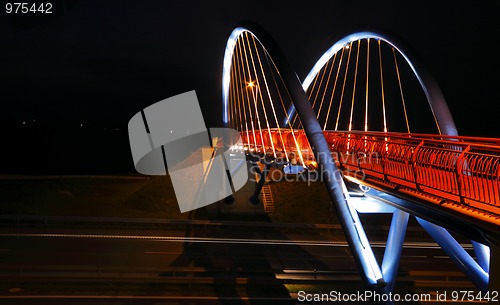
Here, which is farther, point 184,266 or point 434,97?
point 184,266

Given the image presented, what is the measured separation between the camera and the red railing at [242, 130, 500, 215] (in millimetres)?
5984

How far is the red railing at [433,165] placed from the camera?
5984 millimetres

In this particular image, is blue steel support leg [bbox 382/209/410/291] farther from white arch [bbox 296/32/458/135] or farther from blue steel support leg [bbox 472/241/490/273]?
white arch [bbox 296/32/458/135]

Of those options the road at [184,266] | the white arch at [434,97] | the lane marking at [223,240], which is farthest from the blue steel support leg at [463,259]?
the lane marking at [223,240]

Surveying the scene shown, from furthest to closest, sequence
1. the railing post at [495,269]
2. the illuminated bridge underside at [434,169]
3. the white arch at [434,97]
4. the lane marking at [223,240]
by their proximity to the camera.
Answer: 1. the lane marking at [223,240]
2. the white arch at [434,97]
3. the illuminated bridge underside at [434,169]
4. the railing post at [495,269]

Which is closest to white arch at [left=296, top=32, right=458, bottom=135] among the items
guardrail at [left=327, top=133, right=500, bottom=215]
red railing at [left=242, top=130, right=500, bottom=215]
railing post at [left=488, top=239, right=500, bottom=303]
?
red railing at [left=242, top=130, right=500, bottom=215]

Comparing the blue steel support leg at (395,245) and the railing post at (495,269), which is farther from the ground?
the railing post at (495,269)

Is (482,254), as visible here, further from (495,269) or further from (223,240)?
(223,240)

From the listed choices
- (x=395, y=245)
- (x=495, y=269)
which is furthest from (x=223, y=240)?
(x=495, y=269)

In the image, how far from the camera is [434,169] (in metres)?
7.17

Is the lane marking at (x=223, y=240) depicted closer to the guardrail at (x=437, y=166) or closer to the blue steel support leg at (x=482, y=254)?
the guardrail at (x=437, y=166)

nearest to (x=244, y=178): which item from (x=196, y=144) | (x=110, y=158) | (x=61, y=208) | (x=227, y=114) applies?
(x=227, y=114)

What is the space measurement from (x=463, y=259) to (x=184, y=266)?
33.9ft

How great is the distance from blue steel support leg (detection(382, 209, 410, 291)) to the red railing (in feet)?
3.28
